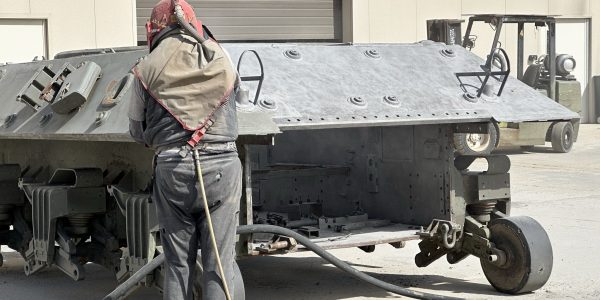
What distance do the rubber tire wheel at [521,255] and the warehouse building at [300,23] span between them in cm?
917

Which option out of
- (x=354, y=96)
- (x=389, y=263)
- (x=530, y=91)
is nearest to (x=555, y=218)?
(x=389, y=263)

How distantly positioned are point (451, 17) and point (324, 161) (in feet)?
51.6

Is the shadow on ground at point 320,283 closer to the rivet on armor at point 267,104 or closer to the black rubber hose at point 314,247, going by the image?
the black rubber hose at point 314,247

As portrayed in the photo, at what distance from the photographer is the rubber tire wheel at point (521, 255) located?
8047 millimetres

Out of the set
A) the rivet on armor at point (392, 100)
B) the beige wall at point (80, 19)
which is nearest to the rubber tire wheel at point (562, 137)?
the beige wall at point (80, 19)

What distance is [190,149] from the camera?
5.58m

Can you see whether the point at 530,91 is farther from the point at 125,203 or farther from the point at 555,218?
the point at 555,218

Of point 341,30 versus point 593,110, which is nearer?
point 341,30

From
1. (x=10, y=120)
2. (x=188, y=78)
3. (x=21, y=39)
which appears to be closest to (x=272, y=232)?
(x=188, y=78)

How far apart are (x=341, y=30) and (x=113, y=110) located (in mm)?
16062

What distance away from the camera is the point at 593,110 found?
26625 millimetres

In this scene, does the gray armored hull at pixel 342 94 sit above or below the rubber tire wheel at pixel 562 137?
above

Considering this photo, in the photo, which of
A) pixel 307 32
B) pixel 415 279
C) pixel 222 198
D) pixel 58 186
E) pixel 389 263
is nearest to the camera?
pixel 222 198

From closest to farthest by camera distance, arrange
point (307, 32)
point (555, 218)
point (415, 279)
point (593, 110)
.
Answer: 1. point (415, 279)
2. point (555, 218)
3. point (307, 32)
4. point (593, 110)
